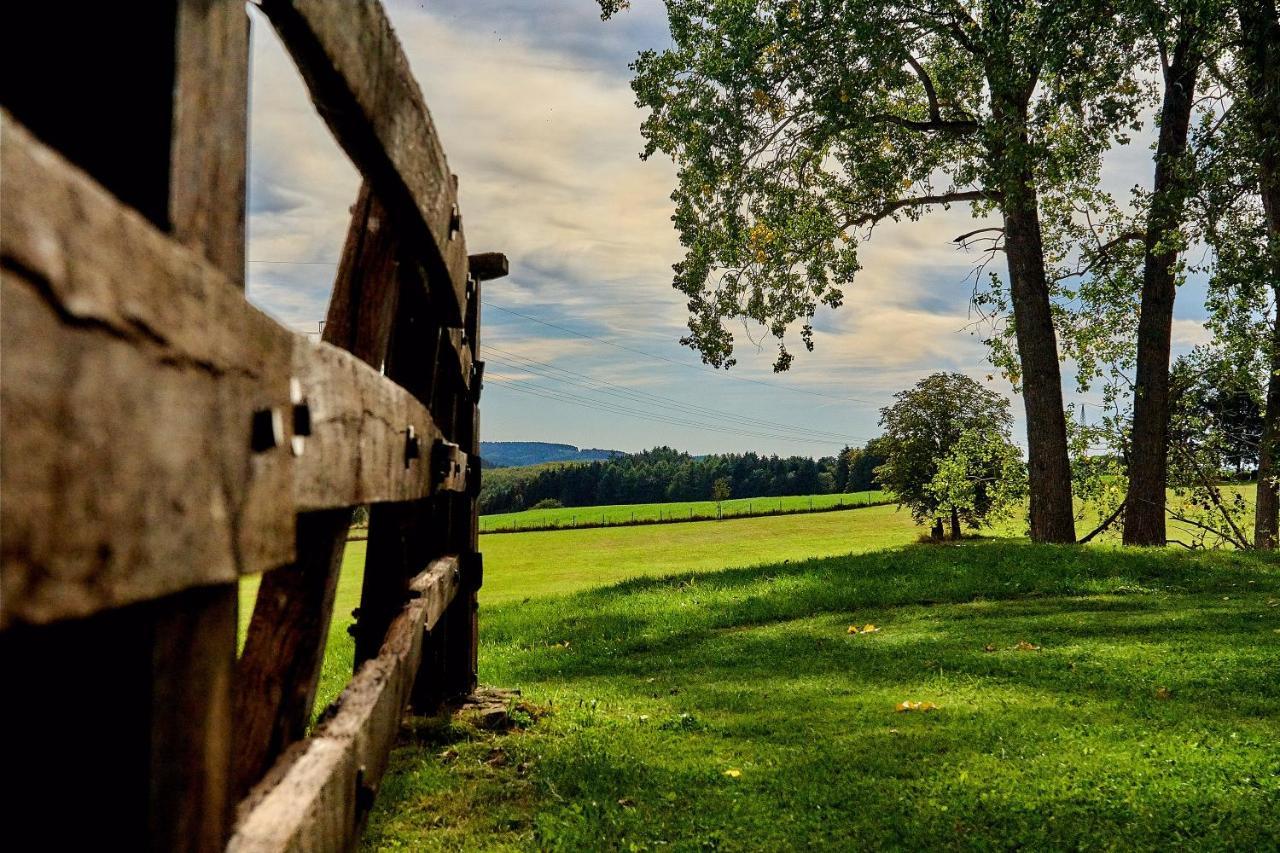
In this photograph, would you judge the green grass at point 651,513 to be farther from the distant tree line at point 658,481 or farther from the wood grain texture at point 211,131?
the wood grain texture at point 211,131

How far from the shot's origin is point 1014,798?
13.7ft

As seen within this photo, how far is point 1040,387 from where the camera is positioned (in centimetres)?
1805

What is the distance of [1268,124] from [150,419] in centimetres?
1742

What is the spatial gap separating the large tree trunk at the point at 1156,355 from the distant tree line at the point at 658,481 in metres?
78.9

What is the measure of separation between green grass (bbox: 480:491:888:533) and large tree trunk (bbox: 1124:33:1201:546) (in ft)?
136

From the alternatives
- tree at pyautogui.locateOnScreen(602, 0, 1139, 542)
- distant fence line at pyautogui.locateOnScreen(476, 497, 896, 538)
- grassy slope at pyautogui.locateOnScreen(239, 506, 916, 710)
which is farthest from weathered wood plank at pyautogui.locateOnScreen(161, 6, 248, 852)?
distant fence line at pyautogui.locateOnScreen(476, 497, 896, 538)

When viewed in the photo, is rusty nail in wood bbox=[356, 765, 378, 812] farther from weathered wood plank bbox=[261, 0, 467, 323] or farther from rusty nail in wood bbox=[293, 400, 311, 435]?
weathered wood plank bbox=[261, 0, 467, 323]

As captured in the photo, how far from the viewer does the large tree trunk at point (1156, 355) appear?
17.2 meters

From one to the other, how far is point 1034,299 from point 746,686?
1368 centimetres

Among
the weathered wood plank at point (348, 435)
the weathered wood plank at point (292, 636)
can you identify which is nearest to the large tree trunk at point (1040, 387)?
the weathered wood plank at point (292, 636)

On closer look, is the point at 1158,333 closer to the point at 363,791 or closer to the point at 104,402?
the point at 363,791

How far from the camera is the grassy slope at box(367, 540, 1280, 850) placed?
3.92 meters

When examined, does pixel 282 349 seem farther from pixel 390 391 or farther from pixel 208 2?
pixel 390 391

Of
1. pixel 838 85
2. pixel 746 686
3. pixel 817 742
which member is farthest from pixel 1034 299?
pixel 817 742
